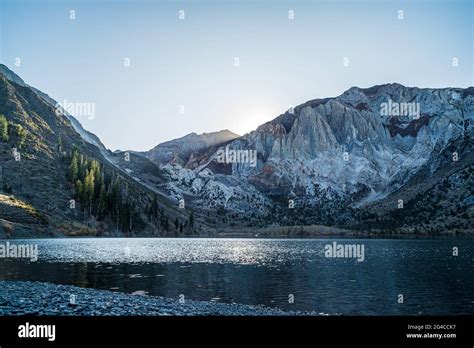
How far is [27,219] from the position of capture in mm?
159125

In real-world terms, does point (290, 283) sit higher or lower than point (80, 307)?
lower

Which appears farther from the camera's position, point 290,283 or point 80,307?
point 290,283

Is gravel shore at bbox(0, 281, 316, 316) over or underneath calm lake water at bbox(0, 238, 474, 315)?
over

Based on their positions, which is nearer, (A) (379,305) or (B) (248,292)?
(A) (379,305)

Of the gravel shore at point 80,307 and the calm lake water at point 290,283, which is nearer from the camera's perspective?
the gravel shore at point 80,307

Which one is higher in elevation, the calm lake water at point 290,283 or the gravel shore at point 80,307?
the gravel shore at point 80,307

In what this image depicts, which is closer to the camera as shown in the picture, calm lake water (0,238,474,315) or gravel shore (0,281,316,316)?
gravel shore (0,281,316,316)
